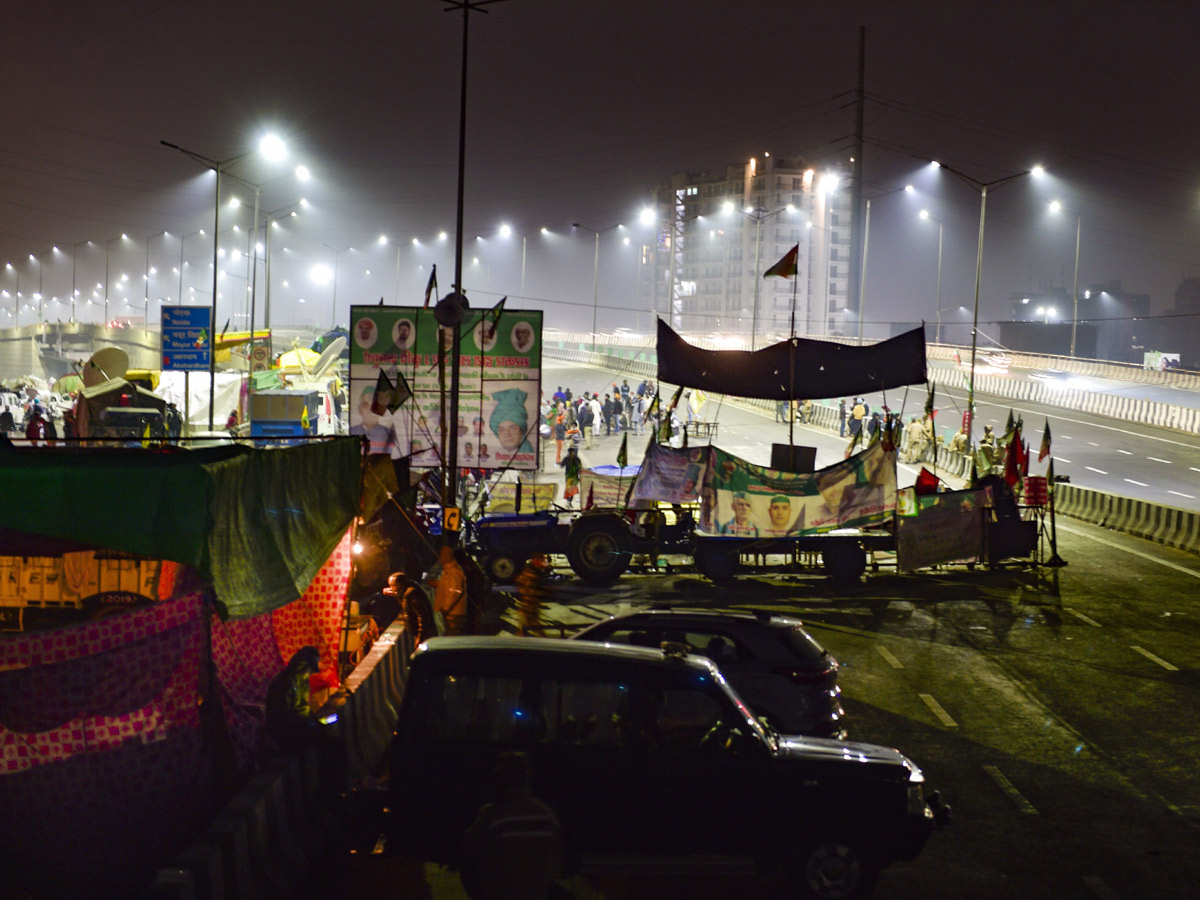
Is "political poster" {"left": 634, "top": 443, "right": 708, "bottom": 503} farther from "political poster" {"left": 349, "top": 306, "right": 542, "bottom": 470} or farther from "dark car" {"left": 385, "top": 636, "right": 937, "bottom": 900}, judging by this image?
"dark car" {"left": 385, "top": 636, "right": 937, "bottom": 900}

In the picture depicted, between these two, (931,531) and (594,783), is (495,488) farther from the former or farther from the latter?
(594,783)

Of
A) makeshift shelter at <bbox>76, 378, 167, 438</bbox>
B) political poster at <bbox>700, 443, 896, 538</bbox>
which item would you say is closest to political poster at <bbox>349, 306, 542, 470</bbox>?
political poster at <bbox>700, 443, 896, 538</bbox>

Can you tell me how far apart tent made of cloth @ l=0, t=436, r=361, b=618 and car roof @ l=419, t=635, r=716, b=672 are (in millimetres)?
1275

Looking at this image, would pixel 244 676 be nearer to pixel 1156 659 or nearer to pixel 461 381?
A: pixel 1156 659

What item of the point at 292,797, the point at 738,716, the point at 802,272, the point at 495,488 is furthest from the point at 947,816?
the point at 802,272

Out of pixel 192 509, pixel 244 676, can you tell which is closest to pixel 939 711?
pixel 244 676

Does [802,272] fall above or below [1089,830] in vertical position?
A: above

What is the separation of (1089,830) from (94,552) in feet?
28.8

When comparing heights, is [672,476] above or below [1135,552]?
above

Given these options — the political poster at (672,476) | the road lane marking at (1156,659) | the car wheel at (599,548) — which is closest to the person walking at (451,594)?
the car wheel at (599,548)

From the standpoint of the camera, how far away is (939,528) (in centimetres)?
1923

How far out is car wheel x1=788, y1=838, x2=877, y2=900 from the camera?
6.35m

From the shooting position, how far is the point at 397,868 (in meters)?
6.89

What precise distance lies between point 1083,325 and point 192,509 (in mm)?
124936
